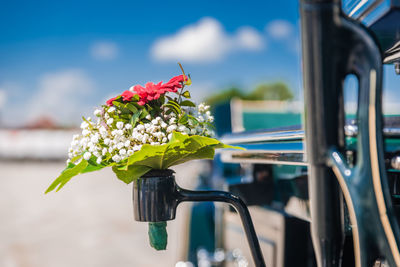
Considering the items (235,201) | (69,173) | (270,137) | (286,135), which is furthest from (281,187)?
(69,173)

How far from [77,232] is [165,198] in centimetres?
507

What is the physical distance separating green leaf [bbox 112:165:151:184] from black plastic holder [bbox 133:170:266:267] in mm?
18

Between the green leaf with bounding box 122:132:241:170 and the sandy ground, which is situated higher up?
the green leaf with bounding box 122:132:241:170

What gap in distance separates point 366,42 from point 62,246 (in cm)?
488

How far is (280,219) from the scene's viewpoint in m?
1.54

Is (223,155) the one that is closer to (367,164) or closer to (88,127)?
(88,127)

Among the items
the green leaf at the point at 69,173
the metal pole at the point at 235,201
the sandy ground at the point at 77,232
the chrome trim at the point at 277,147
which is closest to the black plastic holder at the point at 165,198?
the metal pole at the point at 235,201

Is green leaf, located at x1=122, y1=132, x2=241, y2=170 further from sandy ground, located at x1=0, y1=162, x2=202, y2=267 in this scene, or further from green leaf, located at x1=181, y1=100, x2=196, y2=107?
sandy ground, located at x1=0, y1=162, x2=202, y2=267

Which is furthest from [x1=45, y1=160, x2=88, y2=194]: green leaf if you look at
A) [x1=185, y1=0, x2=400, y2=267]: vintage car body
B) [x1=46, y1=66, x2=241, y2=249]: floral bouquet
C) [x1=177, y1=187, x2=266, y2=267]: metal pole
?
[x1=185, y1=0, x2=400, y2=267]: vintage car body

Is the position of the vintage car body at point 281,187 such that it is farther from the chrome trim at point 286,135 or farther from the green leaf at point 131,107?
the green leaf at point 131,107

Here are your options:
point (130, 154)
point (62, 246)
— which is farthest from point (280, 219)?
point (62, 246)

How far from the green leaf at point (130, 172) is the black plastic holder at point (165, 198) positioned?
0.06ft

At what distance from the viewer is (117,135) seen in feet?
3.23

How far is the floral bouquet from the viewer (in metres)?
0.94
